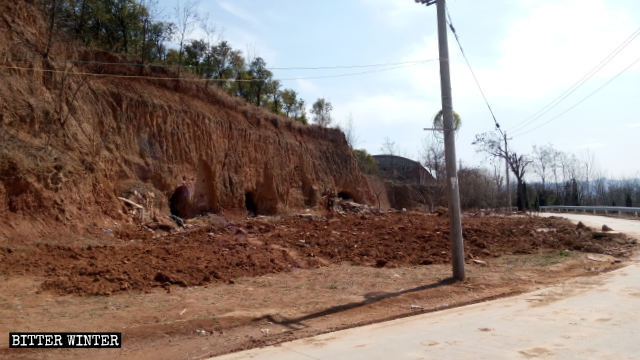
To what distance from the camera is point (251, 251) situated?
11.8 m

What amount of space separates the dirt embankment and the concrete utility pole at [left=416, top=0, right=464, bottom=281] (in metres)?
10.2

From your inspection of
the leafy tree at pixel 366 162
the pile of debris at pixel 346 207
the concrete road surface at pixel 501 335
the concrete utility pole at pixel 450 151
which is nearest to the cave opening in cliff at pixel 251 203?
the pile of debris at pixel 346 207

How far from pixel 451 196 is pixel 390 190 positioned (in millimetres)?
37318

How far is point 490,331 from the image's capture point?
231 inches

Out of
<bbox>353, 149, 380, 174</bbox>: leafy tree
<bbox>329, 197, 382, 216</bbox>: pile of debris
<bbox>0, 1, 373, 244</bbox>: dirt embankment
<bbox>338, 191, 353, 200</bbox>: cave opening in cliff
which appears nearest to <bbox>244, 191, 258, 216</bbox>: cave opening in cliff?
<bbox>0, 1, 373, 244</bbox>: dirt embankment

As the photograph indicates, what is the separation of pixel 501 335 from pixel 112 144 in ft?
47.4

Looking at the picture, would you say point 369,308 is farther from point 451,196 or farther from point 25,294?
point 25,294

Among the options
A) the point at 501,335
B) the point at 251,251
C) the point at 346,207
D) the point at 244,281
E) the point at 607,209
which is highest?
the point at 346,207

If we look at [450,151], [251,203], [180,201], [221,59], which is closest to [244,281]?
[450,151]

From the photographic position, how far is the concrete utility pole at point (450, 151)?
32.8 feet

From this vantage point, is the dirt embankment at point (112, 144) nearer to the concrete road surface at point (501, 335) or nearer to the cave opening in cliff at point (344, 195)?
the cave opening in cliff at point (344, 195)

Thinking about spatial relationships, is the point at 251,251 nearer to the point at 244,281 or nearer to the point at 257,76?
the point at 244,281

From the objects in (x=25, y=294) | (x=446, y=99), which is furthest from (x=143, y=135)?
(x=446, y=99)

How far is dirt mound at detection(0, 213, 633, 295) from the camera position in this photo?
8.73 meters
